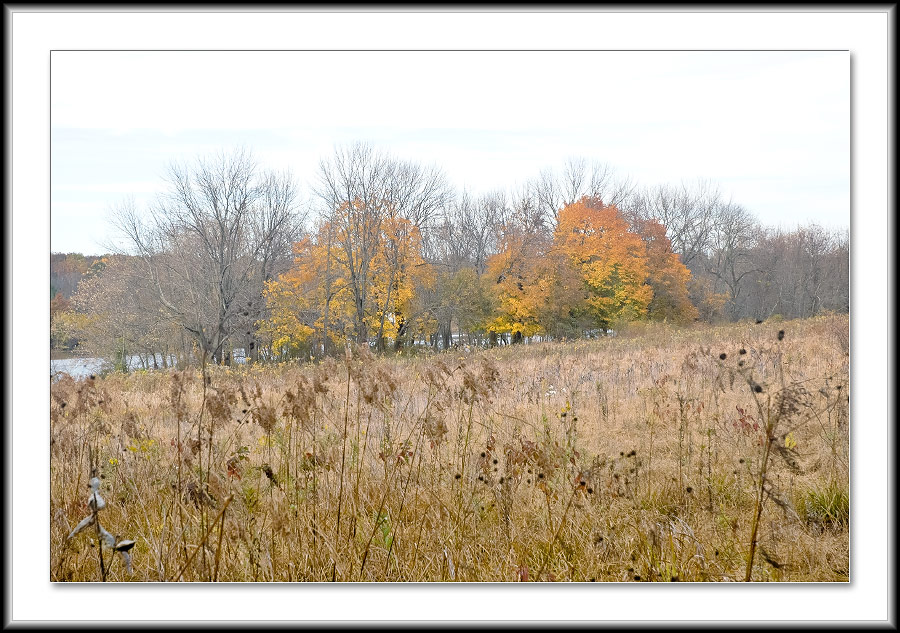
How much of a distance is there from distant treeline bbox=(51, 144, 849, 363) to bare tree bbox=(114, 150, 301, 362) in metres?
0.06

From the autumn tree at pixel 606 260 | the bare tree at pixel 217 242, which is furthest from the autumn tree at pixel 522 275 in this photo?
the bare tree at pixel 217 242

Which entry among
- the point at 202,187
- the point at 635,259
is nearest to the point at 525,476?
the point at 202,187

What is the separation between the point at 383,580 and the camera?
2979mm

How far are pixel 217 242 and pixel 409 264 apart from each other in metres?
5.87

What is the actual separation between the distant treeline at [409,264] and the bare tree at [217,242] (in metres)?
0.06

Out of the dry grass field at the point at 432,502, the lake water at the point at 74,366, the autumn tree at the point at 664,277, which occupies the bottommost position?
the dry grass field at the point at 432,502

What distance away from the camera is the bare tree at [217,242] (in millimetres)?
10883

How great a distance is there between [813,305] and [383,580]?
216 inches

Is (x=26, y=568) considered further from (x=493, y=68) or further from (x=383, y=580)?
(x=493, y=68)

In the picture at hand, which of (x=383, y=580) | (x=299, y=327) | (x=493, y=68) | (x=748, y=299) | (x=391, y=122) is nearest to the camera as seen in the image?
(x=383, y=580)

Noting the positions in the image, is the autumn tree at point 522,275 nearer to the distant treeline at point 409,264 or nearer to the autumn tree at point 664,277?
the distant treeline at point 409,264

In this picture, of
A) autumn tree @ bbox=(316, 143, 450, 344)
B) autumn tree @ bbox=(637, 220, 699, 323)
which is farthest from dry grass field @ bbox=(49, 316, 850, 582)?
autumn tree @ bbox=(637, 220, 699, 323)

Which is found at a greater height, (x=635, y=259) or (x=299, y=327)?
(x=635, y=259)

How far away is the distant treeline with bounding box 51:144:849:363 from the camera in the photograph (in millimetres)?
7141
